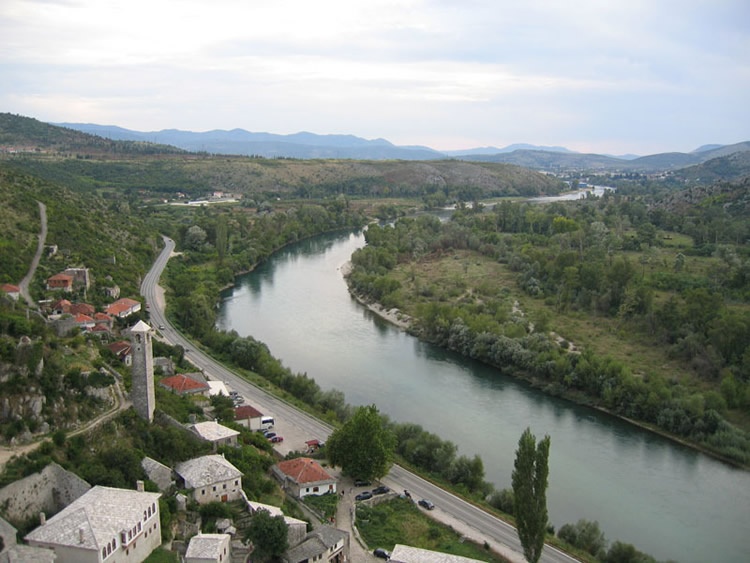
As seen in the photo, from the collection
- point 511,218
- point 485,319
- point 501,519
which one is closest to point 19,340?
point 501,519

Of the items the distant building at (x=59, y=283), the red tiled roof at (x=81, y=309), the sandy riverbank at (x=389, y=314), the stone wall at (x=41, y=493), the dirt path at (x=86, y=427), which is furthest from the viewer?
the sandy riverbank at (x=389, y=314)

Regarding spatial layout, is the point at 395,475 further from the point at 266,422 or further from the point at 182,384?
the point at 182,384

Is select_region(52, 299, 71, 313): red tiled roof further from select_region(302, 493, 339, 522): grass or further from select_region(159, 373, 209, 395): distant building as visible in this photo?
select_region(302, 493, 339, 522): grass

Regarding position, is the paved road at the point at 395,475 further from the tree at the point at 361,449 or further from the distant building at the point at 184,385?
the distant building at the point at 184,385

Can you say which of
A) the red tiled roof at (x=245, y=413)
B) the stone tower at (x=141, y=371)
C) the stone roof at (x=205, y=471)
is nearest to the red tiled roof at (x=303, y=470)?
the stone roof at (x=205, y=471)

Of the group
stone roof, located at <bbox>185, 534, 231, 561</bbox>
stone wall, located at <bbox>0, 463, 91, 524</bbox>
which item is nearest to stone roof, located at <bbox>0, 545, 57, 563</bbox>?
stone wall, located at <bbox>0, 463, 91, 524</bbox>

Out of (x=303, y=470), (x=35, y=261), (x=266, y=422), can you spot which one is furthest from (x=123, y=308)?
(x=303, y=470)

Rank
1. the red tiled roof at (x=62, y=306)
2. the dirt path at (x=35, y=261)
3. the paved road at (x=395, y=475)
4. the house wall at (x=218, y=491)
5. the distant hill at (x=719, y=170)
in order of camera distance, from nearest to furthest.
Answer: the house wall at (x=218, y=491)
the paved road at (x=395, y=475)
the red tiled roof at (x=62, y=306)
the dirt path at (x=35, y=261)
the distant hill at (x=719, y=170)
